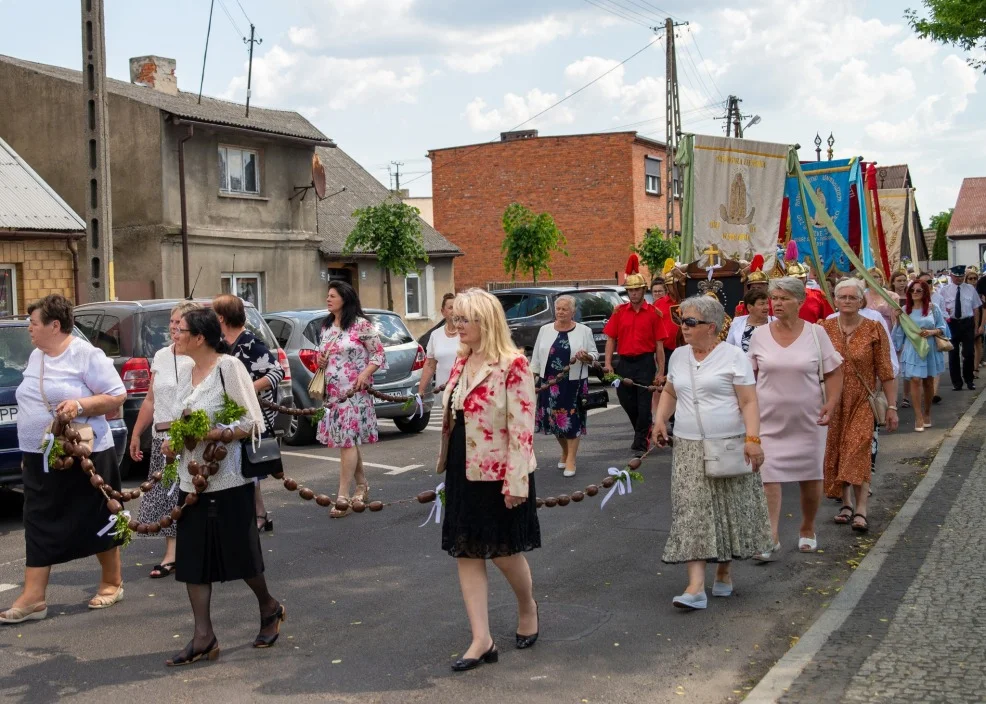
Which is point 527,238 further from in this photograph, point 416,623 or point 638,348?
point 416,623

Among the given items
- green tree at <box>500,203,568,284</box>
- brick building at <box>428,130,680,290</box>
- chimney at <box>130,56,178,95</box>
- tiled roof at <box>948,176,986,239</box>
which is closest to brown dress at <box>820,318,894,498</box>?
chimney at <box>130,56,178,95</box>

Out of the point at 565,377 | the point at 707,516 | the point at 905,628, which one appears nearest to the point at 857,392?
the point at 707,516

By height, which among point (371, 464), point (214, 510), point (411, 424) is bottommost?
point (371, 464)

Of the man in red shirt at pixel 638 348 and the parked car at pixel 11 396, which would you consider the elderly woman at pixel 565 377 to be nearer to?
the man in red shirt at pixel 638 348

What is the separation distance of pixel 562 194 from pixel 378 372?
111 feet

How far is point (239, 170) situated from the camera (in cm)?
2692

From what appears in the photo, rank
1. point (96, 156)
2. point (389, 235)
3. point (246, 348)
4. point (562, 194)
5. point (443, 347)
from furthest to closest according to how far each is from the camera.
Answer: point (562, 194) → point (389, 235) → point (96, 156) → point (443, 347) → point (246, 348)

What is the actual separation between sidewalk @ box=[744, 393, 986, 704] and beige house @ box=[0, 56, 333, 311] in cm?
1863

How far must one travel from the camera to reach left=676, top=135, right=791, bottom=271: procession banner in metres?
13.0

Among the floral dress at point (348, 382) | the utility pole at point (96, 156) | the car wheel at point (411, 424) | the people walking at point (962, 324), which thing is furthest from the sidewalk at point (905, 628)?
the utility pole at point (96, 156)

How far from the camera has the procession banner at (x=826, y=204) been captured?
13.7 metres

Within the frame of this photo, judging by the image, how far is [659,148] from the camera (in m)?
47.9

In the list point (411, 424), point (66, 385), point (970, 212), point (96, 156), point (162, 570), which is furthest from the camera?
point (970, 212)

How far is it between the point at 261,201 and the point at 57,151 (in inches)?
189
